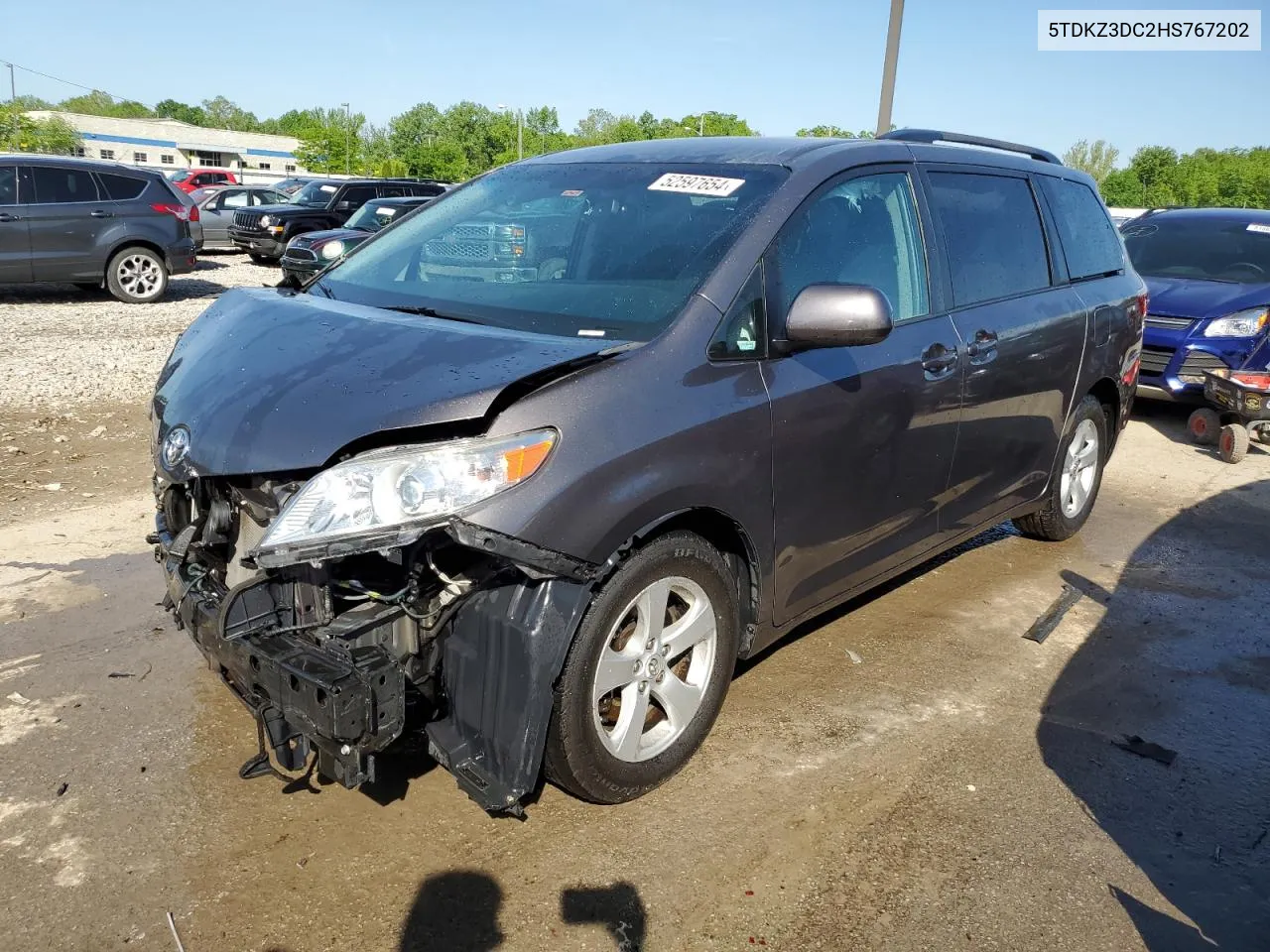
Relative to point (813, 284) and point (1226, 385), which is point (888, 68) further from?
point (813, 284)

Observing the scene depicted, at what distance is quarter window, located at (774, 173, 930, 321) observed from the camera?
3320 millimetres

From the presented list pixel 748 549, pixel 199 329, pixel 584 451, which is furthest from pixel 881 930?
pixel 199 329

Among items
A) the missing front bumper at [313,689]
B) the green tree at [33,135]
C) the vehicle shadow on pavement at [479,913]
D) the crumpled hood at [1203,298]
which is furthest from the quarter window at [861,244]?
the green tree at [33,135]

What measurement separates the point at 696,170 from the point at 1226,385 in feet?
20.1

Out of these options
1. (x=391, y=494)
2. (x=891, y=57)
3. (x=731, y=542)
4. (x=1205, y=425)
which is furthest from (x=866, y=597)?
(x=891, y=57)

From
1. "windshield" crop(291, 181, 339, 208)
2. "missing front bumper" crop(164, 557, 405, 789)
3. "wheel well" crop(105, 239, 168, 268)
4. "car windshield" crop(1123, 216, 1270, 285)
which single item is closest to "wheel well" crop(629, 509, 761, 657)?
"missing front bumper" crop(164, 557, 405, 789)

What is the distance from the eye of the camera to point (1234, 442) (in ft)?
25.7

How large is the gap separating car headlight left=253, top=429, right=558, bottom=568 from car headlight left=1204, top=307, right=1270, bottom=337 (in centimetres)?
803

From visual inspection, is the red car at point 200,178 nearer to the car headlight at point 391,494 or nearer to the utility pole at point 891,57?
the utility pole at point 891,57

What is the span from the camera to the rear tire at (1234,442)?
784 centimetres

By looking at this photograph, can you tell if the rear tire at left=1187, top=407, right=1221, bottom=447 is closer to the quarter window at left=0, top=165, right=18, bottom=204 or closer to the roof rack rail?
the roof rack rail

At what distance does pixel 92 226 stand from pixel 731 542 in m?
12.4

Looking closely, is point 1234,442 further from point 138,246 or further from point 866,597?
point 138,246

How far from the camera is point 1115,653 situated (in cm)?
436
